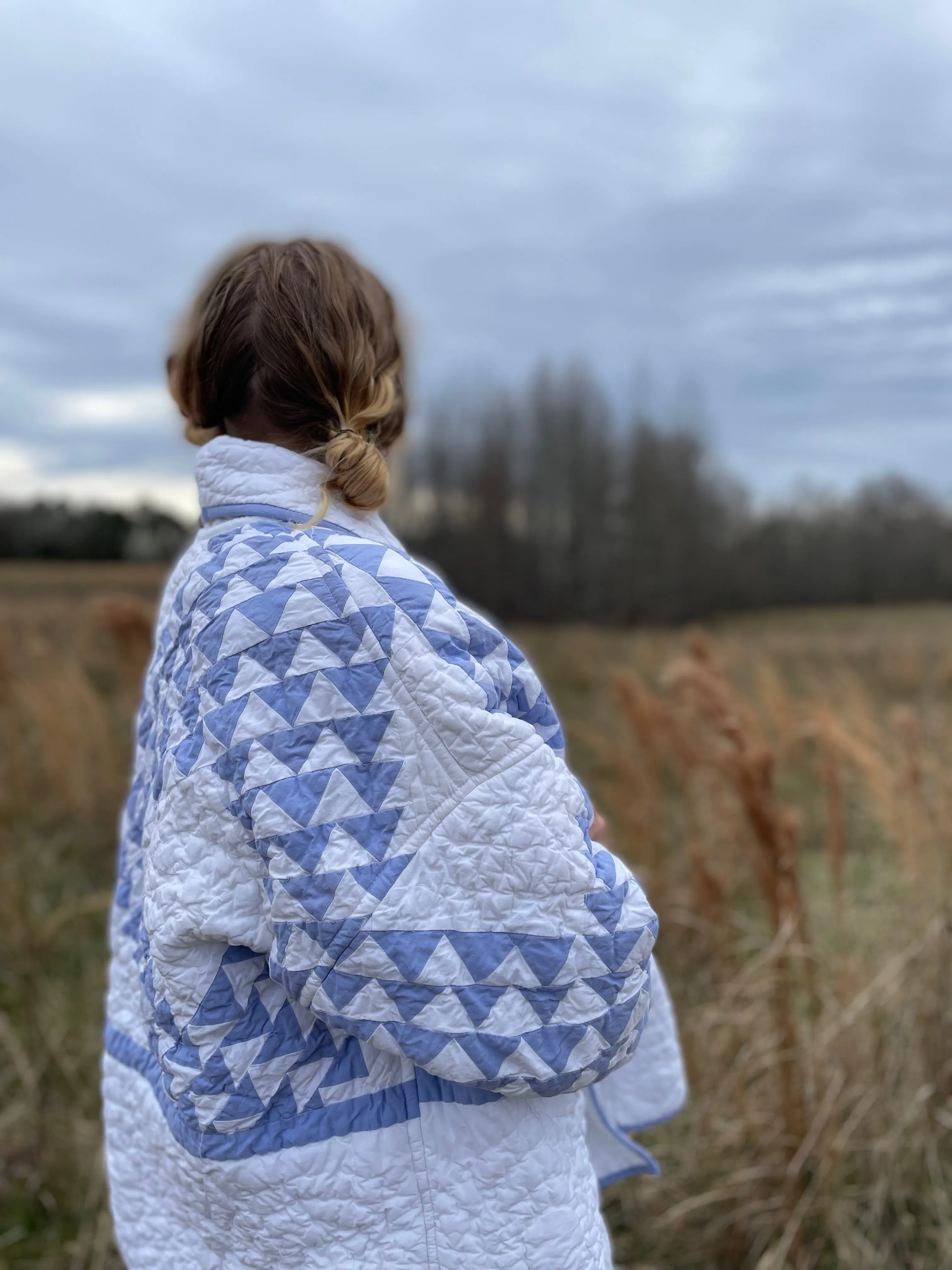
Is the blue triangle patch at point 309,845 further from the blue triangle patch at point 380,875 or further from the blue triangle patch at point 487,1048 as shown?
the blue triangle patch at point 487,1048

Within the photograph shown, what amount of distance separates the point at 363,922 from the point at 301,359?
0.57m

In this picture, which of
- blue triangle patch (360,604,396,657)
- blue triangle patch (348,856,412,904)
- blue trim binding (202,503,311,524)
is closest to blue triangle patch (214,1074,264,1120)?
blue triangle patch (348,856,412,904)

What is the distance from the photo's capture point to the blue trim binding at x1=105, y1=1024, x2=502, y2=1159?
0.95 m

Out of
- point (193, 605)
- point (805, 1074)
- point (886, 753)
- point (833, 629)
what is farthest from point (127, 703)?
point (833, 629)

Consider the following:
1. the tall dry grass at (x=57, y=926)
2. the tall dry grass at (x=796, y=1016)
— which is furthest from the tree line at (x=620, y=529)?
the tall dry grass at (x=796, y=1016)

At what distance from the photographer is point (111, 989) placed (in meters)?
1.24

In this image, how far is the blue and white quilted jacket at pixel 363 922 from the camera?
34.6 inches

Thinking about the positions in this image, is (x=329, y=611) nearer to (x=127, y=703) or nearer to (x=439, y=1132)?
(x=439, y=1132)

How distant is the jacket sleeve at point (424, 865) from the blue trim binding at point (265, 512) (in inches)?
6.2

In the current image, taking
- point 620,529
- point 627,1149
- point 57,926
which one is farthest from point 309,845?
point 620,529

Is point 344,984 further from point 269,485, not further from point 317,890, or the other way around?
point 269,485

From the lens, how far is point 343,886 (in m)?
0.86

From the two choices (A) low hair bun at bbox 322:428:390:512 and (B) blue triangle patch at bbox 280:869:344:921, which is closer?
(B) blue triangle patch at bbox 280:869:344:921

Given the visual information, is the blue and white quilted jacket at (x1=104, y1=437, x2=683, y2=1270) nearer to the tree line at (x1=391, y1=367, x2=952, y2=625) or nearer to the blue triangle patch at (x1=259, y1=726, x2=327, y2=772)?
the blue triangle patch at (x1=259, y1=726, x2=327, y2=772)
